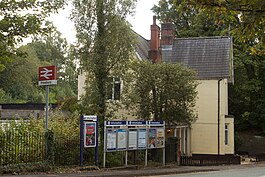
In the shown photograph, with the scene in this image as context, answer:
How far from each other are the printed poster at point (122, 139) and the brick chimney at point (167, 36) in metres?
19.2

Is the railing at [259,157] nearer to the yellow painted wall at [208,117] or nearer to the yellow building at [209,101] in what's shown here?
the yellow building at [209,101]

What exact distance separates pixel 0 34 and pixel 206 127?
82.6ft

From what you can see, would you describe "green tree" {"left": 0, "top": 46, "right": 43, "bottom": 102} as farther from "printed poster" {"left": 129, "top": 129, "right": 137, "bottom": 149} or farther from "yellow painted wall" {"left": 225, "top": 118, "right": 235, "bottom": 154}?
"printed poster" {"left": 129, "top": 129, "right": 137, "bottom": 149}

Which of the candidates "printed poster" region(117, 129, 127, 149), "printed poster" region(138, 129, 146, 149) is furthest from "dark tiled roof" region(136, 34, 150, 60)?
"printed poster" region(117, 129, 127, 149)

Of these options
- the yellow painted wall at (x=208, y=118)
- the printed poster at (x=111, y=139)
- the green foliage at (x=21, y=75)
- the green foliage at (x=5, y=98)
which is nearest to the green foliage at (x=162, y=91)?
the printed poster at (x=111, y=139)

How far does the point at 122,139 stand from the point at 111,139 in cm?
81

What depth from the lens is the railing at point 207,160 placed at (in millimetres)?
25992

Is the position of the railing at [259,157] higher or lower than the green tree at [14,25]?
lower

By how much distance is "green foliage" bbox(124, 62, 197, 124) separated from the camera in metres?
25.4

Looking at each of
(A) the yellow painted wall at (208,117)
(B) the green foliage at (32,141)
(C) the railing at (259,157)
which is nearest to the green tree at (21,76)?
(A) the yellow painted wall at (208,117)

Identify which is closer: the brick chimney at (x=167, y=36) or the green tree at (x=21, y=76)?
the brick chimney at (x=167, y=36)

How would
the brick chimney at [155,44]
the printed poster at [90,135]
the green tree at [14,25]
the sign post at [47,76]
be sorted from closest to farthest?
the green tree at [14,25] < the sign post at [47,76] < the printed poster at [90,135] < the brick chimney at [155,44]

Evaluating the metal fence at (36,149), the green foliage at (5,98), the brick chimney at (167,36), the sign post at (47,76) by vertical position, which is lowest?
the metal fence at (36,149)

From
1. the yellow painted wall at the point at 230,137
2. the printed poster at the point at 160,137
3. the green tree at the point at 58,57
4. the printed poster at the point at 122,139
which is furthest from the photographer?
the green tree at the point at 58,57
